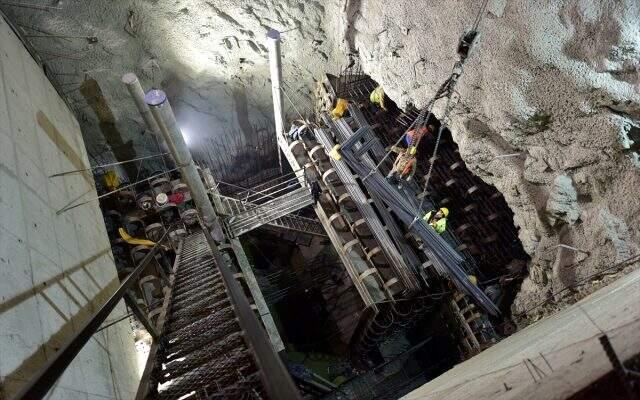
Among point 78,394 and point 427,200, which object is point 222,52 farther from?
point 78,394

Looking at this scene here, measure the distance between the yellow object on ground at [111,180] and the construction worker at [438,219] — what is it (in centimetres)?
950

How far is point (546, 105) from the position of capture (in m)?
6.11

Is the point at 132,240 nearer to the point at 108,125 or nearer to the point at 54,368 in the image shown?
the point at 108,125

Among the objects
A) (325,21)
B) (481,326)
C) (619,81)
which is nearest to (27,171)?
(325,21)

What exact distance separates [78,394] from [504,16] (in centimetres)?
802

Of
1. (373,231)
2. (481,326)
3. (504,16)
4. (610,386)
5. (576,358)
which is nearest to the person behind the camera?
(610,386)

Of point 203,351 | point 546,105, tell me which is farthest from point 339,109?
point 203,351

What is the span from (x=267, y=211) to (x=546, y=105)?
291 inches

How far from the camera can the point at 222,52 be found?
11125 millimetres

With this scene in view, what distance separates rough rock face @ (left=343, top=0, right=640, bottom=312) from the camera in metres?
5.05

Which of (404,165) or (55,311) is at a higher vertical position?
(404,165)

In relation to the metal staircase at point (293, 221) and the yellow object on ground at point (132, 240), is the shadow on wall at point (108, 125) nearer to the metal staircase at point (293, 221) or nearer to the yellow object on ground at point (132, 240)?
the yellow object on ground at point (132, 240)

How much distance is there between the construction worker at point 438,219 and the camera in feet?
32.3

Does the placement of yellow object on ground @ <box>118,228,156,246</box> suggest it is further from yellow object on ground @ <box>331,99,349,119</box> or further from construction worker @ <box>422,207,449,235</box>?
construction worker @ <box>422,207,449,235</box>
